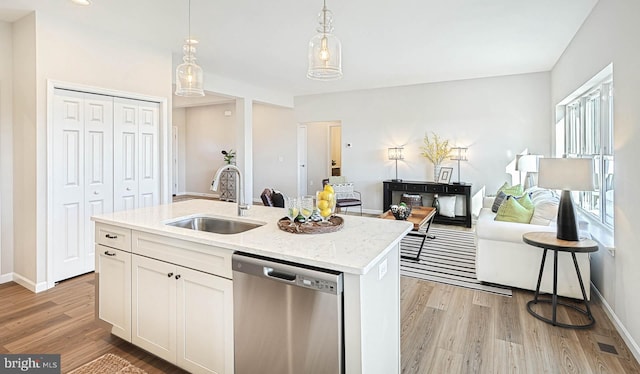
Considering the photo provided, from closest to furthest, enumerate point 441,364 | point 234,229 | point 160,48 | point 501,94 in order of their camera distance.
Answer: point 441,364
point 234,229
point 160,48
point 501,94

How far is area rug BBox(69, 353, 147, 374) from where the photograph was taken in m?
1.98

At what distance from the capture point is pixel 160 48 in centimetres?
421

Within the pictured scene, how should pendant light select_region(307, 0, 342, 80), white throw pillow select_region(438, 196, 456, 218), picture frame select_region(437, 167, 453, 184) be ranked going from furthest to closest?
picture frame select_region(437, 167, 453, 184)
white throw pillow select_region(438, 196, 456, 218)
pendant light select_region(307, 0, 342, 80)

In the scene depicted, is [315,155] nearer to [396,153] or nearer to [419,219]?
[396,153]

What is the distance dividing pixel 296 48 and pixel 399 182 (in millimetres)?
3451

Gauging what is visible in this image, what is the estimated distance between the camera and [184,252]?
1.85 m

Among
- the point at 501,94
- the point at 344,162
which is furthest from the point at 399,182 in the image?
the point at 501,94

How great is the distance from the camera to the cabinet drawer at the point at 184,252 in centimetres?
170

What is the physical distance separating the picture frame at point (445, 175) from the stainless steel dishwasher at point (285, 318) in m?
5.60

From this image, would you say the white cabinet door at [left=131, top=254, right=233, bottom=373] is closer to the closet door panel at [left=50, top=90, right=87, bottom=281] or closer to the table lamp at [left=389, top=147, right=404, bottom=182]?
the closet door panel at [left=50, top=90, right=87, bottom=281]

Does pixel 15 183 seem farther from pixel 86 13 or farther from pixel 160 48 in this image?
pixel 160 48

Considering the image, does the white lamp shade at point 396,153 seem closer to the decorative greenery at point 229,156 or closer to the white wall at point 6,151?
the decorative greenery at point 229,156

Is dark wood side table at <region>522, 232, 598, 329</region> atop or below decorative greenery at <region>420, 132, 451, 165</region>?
below

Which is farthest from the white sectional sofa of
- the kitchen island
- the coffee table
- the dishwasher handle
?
the dishwasher handle
